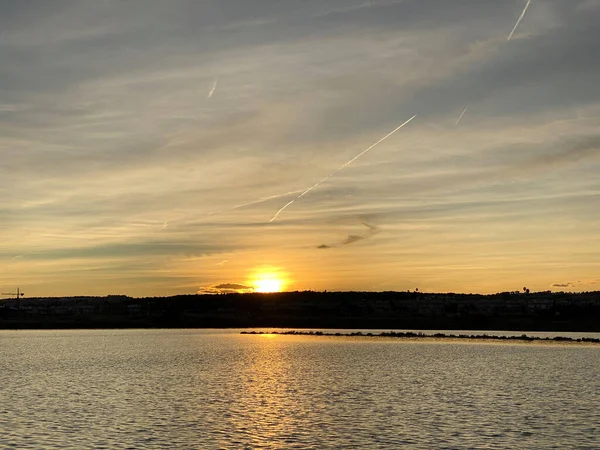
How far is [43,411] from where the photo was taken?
54969 mm

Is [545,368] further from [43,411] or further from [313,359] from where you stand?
[43,411]

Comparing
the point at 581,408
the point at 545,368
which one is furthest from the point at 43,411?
the point at 545,368

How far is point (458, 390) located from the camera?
70.8 meters

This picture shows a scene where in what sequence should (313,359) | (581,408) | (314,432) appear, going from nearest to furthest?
(314,432)
(581,408)
(313,359)

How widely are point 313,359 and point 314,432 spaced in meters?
73.6

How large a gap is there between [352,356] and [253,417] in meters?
73.6

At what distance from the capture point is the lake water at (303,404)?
43.8 metres

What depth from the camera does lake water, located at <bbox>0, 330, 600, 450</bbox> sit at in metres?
43.8

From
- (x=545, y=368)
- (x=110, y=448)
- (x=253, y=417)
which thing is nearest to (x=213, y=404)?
(x=253, y=417)

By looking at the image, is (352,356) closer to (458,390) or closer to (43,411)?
(458,390)

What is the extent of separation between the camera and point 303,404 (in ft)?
199

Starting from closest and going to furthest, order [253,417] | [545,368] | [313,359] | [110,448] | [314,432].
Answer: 1. [110,448]
2. [314,432]
3. [253,417]
4. [545,368]
5. [313,359]

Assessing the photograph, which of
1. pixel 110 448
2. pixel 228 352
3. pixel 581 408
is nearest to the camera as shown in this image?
pixel 110 448

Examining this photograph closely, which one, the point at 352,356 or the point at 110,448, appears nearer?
the point at 110,448
